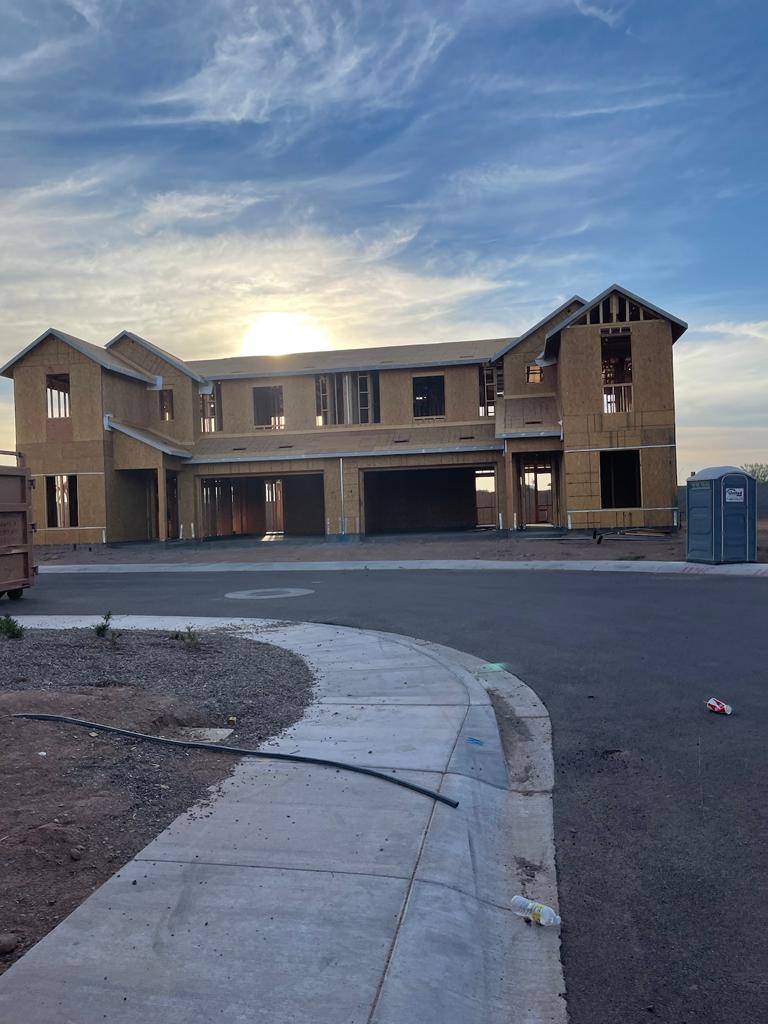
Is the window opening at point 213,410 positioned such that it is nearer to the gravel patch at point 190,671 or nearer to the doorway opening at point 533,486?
the doorway opening at point 533,486

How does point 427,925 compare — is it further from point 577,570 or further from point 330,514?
point 330,514

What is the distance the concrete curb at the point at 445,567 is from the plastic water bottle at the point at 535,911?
16.2 m

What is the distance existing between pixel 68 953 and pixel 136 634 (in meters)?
8.04

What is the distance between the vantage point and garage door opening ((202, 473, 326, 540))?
134ft

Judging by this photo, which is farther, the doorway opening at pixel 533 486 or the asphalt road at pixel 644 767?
the doorway opening at pixel 533 486

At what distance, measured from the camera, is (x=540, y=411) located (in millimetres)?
32594

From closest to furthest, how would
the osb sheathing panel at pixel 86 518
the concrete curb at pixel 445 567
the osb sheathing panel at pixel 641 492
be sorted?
the concrete curb at pixel 445 567, the osb sheathing panel at pixel 641 492, the osb sheathing panel at pixel 86 518

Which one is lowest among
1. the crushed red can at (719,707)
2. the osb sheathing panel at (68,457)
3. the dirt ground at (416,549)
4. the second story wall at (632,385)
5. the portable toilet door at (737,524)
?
the crushed red can at (719,707)

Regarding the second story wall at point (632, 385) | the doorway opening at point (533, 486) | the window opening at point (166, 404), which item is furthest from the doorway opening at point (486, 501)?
the window opening at point (166, 404)

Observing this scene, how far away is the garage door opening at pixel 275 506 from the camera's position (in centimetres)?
4088

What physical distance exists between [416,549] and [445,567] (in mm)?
5284

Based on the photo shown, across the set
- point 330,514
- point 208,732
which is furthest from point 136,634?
point 330,514

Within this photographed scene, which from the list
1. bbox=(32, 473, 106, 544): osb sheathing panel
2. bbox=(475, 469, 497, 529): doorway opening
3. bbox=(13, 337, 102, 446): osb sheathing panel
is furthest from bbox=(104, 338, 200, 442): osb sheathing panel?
bbox=(475, 469, 497, 529): doorway opening

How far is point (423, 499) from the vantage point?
135ft
